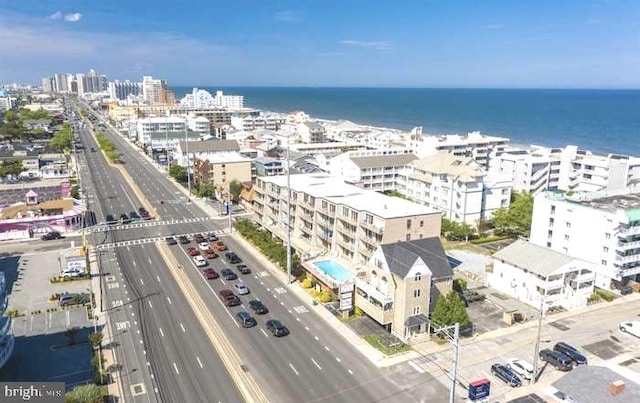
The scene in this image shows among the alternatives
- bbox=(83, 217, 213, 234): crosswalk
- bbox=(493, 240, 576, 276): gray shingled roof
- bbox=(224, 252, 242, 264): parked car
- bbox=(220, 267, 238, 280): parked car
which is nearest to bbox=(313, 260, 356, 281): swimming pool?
bbox=(220, 267, 238, 280): parked car

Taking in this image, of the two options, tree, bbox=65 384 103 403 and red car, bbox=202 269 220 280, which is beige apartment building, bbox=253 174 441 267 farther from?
tree, bbox=65 384 103 403

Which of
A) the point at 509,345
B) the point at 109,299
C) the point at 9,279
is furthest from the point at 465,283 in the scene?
the point at 9,279

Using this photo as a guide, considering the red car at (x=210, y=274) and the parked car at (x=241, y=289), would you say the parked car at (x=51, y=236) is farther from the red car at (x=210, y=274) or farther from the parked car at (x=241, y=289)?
the parked car at (x=241, y=289)

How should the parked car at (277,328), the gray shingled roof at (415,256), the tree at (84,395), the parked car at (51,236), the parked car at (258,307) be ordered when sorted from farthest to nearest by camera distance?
the parked car at (51,236), the parked car at (258,307), the parked car at (277,328), the gray shingled roof at (415,256), the tree at (84,395)

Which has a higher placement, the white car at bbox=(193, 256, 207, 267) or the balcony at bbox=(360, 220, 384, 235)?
the balcony at bbox=(360, 220, 384, 235)

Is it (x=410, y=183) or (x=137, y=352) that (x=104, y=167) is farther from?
(x=137, y=352)

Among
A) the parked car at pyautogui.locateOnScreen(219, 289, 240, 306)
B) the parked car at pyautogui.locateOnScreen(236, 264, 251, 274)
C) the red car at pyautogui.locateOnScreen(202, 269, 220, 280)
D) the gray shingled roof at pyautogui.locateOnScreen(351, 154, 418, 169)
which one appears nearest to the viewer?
the parked car at pyautogui.locateOnScreen(219, 289, 240, 306)

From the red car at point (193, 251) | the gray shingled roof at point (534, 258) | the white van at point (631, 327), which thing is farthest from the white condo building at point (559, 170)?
the red car at point (193, 251)

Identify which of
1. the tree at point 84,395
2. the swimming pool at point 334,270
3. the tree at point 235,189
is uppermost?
the tree at point 235,189
